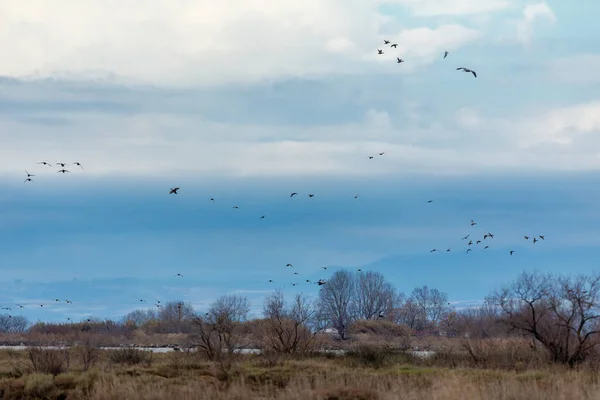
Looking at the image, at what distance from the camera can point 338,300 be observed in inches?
3529

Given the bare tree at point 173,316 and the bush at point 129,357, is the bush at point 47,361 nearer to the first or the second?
the bush at point 129,357

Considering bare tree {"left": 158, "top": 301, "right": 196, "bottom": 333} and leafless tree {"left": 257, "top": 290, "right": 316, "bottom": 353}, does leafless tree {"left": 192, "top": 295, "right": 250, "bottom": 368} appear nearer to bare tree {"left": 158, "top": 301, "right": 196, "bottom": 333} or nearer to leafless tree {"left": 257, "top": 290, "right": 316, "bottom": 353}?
leafless tree {"left": 257, "top": 290, "right": 316, "bottom": 353}

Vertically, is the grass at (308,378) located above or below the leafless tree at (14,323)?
below

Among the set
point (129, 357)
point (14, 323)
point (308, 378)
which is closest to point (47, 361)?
point (129, 357)

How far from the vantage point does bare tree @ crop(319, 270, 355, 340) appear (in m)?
84.1

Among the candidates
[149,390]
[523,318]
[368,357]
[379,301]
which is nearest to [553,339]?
[523,318]

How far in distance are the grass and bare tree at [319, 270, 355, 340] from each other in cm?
4426

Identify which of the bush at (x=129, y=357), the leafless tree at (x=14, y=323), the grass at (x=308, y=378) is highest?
the leafless tree at (x=14, y=323)

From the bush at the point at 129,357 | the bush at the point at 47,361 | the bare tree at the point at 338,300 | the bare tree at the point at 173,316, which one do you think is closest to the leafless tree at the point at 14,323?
the bare tree at the point at 173,316

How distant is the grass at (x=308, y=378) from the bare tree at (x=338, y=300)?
44.3 metres

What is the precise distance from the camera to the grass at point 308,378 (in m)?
20.9

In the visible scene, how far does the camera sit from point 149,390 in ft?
72.1

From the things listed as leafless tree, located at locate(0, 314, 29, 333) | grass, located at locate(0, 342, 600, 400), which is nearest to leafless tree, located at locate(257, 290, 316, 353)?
grass, located at locate(0, 342, 600, 400)

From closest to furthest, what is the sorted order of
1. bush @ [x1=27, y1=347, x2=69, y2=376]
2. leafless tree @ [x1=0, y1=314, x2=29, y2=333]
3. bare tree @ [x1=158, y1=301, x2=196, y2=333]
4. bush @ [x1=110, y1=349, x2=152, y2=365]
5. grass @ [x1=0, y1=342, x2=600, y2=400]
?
grass @ [x1=0, y1=342, x2=600, y2=400], bush @ [x1=27, y1=347, x2=69, y2=376], bush @ [x1=110, y1=349, x2=152, y2=365], bare tree @ [x1=158, y1=301, x2=196, y2=333], leafless tree @ [x1=0, y1=314, x2=29, y2=333]
